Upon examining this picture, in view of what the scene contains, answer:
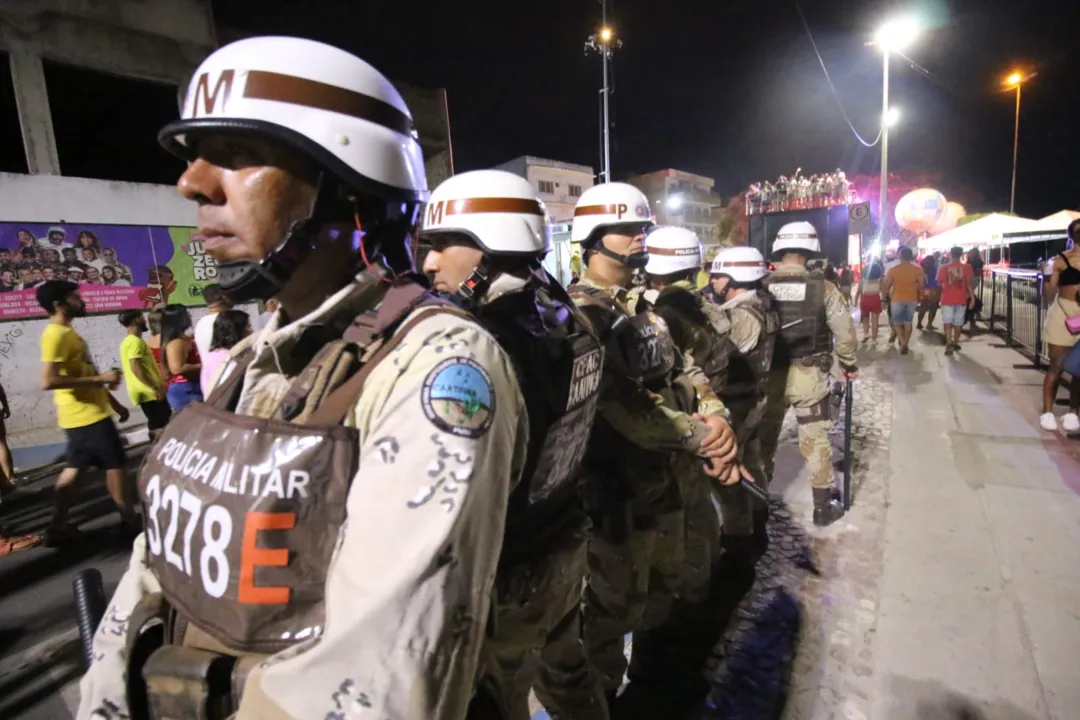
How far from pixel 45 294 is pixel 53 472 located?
3895 mm

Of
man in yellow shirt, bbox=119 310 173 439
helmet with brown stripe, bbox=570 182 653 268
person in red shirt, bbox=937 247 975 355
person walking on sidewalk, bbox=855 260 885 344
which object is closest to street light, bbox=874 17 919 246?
person walking on sidewalk, bbox=855 260 885 344

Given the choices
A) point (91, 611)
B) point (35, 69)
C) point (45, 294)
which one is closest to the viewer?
point (91, 611)

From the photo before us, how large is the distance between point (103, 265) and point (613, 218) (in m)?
9.21

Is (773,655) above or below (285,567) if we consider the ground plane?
below

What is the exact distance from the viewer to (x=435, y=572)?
0.84 m

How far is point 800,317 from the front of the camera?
477cm

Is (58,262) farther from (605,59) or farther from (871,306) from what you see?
(871,306)

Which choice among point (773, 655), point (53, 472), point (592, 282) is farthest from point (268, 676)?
point (53, 472)

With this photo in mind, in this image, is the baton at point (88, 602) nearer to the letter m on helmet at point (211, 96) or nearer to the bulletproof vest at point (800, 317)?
the letter m on helmet at point (211, 96)

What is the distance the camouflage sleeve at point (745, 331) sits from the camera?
4.29 metres

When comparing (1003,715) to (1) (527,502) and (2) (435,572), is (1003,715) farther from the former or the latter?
(2) (435,572)

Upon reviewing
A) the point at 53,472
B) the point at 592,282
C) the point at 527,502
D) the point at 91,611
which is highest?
the point at 592,282

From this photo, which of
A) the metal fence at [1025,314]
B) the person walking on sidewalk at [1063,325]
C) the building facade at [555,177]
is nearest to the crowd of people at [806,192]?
the metal fence at [1025,314]

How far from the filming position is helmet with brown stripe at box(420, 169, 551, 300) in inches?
107
